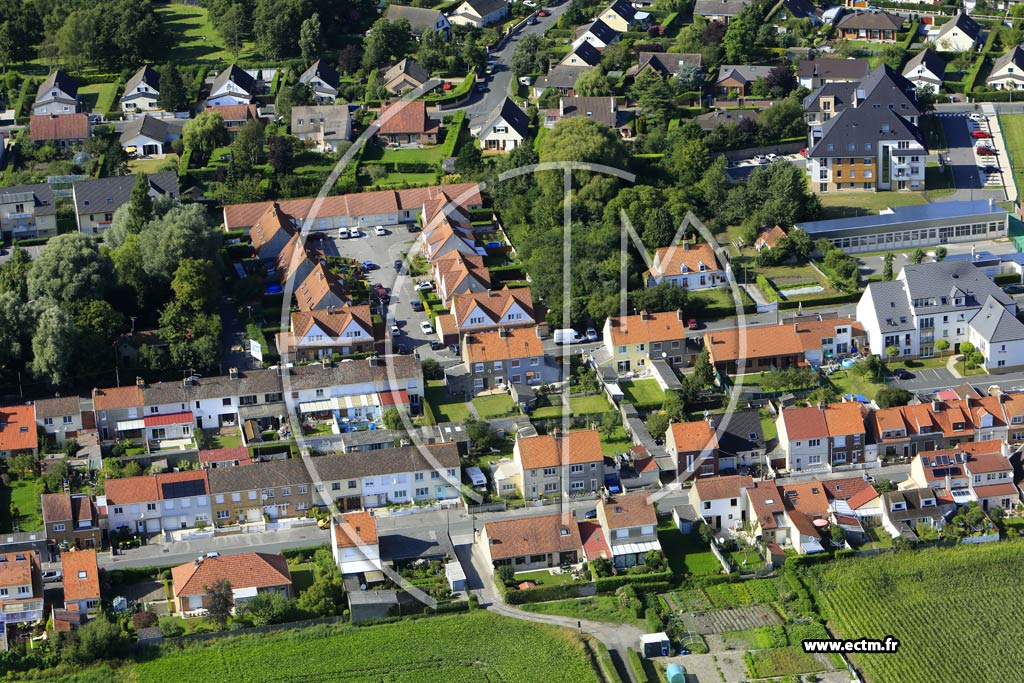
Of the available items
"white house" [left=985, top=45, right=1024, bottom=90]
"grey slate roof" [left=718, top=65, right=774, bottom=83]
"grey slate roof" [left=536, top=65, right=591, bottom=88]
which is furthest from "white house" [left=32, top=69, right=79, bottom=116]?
"white house" [left=985, top=45, right=1024, bottom=90]

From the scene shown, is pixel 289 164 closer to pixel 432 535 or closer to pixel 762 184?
pixel 762 184

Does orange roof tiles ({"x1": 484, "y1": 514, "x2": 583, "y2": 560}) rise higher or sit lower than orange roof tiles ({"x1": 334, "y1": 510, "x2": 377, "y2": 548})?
lower

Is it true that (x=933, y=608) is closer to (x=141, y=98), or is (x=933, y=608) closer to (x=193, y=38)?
(x=141, y=98)

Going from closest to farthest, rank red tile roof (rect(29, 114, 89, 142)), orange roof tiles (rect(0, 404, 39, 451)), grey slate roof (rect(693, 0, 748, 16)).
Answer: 1. orange roof tiles (rect(0, 404, 39, 451))
2. red tile roof (rect(29, 114, 89, 142))
3. grey slate roof (rect(693, 0, 748, 16))

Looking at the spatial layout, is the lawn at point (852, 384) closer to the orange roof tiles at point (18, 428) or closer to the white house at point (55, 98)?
the orange roof tiles at point (18, 428)

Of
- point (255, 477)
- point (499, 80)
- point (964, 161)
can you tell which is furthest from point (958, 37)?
point (255, 477)

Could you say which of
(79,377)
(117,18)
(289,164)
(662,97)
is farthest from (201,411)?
Result: (117,18)

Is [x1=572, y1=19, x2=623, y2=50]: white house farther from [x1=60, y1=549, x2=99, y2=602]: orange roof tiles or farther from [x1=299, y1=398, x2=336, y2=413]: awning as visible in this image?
[x1=60, y1=549, x2=99, y2=602]: orange roof tiles
